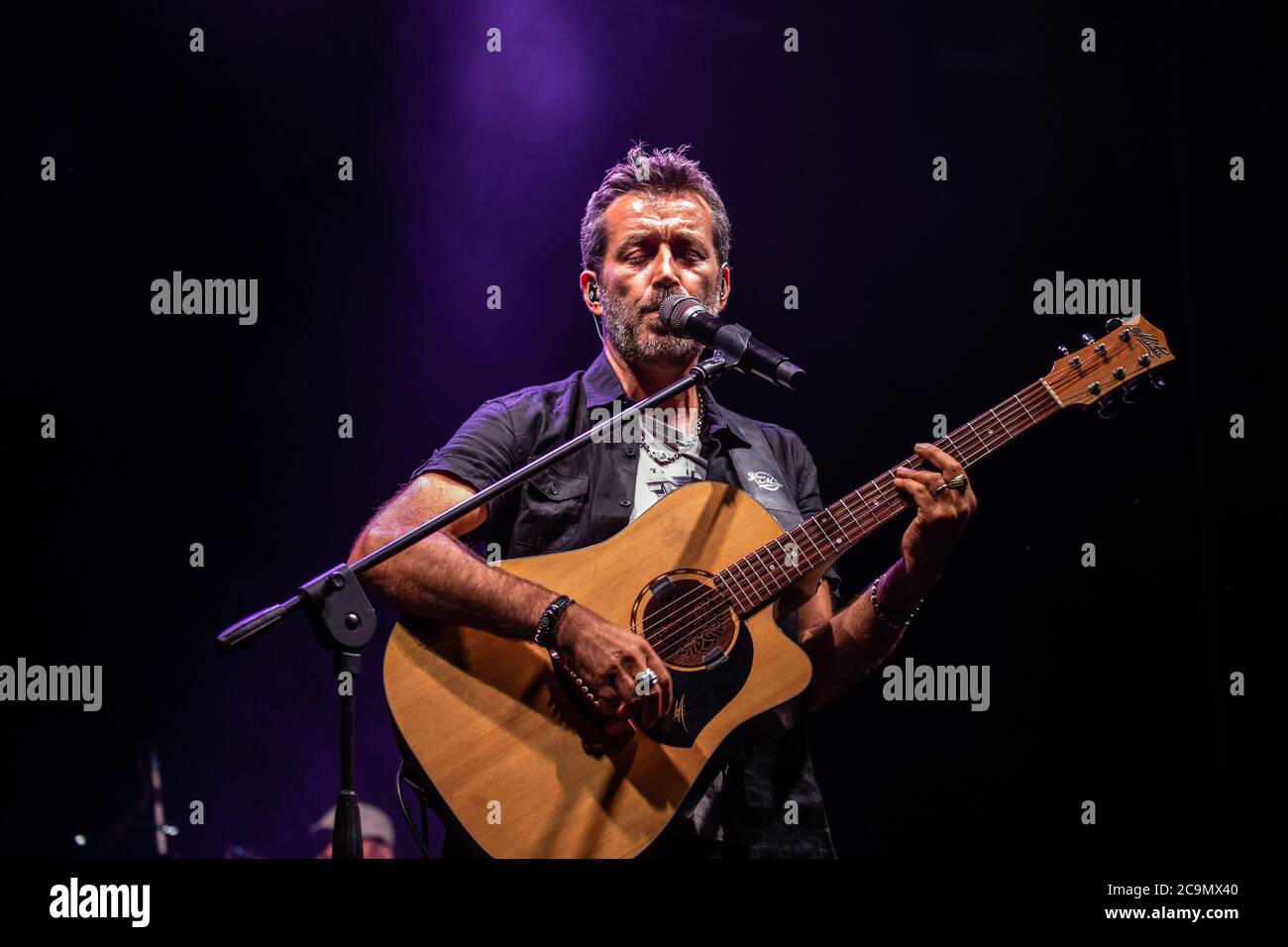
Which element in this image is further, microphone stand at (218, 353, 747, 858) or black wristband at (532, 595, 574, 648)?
black wristband at (532, 595, 574, 648)

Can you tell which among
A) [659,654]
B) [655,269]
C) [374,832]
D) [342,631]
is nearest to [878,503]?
[659,654]

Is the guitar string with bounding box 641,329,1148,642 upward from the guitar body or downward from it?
upward

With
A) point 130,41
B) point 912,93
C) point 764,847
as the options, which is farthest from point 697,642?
point 130,41

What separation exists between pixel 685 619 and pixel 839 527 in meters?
A: 0.49

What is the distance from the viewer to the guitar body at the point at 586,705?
275 centimetres

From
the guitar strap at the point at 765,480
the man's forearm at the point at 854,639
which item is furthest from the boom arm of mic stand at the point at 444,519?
the man's forearm at the point at 854,639

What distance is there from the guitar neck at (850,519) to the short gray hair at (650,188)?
88 centimetres

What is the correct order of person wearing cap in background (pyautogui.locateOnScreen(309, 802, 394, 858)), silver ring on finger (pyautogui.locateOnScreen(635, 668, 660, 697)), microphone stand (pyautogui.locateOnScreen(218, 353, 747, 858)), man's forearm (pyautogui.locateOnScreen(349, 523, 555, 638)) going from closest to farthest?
microphone stand (pyautogui.locateOnScreen(218, 353, 747, 858)) → silver ring on finger (pyautogui.locateOnScreen(635, 668, 660, 697)) → man's forearm (pyautogui.locateOnScreen(349, 523, 555, 638)) → person wearing cap in background (pyautogui.locateOnScreen(309, 802, 394, 858))

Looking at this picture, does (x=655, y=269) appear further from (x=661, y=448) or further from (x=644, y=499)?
(x=644, y=499)

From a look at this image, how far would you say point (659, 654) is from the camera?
2928 millimetres

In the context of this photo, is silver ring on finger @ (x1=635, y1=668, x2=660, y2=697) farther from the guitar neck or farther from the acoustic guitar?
the guitar neck

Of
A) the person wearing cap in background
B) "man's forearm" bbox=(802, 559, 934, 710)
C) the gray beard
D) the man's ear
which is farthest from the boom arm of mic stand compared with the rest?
the person wearing cap in background

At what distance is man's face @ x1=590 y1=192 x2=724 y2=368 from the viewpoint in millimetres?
3395

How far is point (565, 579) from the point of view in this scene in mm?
2957
